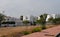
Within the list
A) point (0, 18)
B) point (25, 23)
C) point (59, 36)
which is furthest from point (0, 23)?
point (59, 36)

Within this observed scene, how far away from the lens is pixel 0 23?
208 ft

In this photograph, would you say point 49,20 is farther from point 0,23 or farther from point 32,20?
point 0,23

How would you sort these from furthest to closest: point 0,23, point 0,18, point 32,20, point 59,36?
1. point 32,20
2. point 0,18
3. point 0,23
4. point 59,36

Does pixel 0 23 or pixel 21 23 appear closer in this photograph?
pixel 0 23

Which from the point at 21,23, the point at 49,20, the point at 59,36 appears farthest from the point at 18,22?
the point at 59,36

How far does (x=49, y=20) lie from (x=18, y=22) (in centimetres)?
1258

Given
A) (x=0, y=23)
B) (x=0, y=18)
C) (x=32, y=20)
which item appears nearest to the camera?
(x=0, y=23)

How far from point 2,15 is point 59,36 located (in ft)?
202

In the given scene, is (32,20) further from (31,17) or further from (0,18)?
(0,18)

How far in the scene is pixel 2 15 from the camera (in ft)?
230

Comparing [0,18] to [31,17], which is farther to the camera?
[31,17]

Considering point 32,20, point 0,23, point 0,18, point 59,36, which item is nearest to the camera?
point 59,36

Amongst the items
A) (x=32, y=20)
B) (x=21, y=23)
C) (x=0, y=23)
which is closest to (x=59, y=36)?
(x=0, y=23)

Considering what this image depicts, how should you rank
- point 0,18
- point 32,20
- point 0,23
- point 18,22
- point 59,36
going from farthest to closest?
1. point 32,20
2. point 18,22
3. point 0,18
4. point 0,23
5. point 59,36
